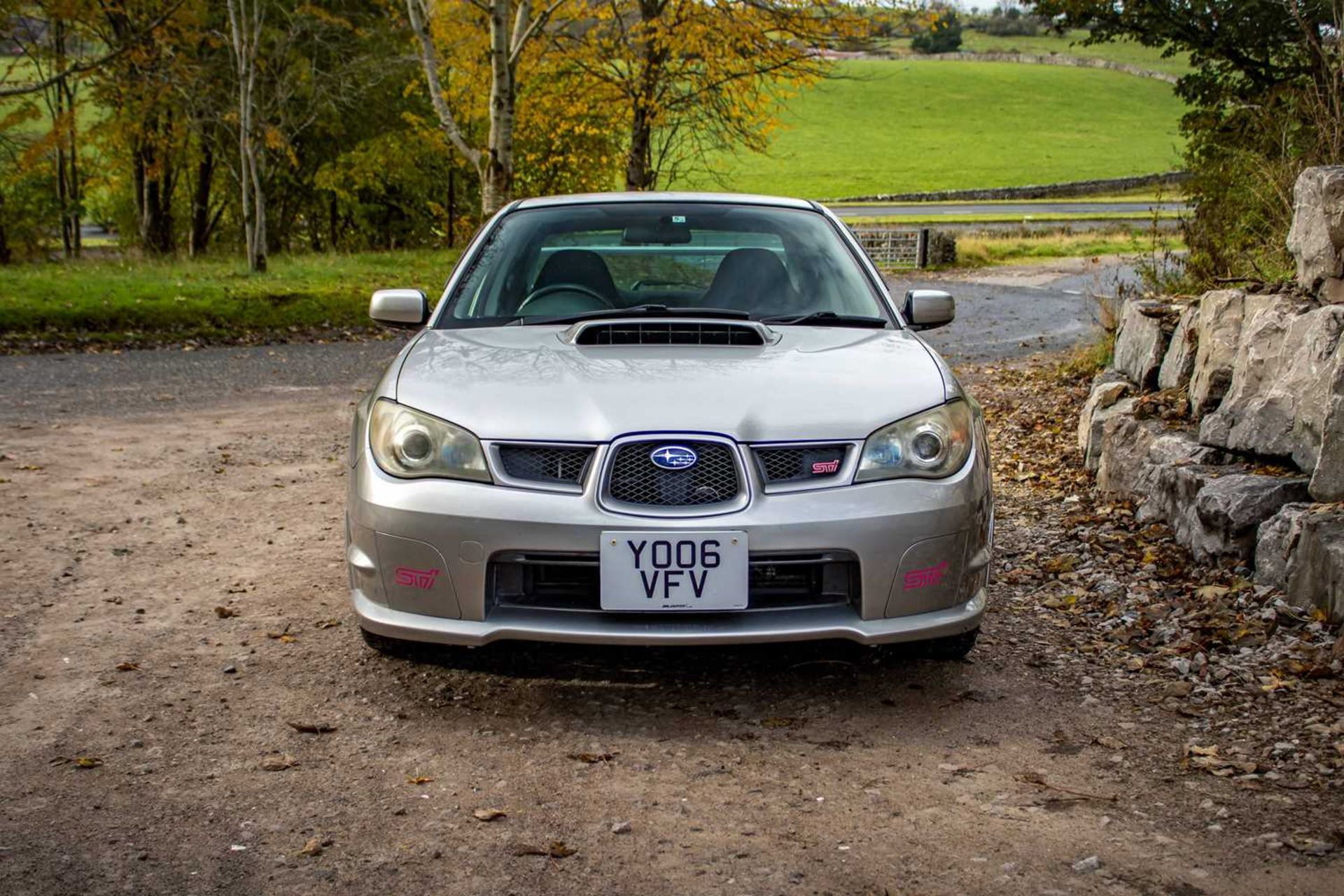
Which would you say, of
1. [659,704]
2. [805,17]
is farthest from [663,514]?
[805,17]

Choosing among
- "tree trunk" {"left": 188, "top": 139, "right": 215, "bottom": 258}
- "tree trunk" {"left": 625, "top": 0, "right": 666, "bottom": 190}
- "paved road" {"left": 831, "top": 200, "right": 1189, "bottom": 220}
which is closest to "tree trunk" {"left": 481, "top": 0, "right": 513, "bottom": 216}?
"tree trunk" {"left": 625, "top": 0, "right": 666, "bottom": 190}

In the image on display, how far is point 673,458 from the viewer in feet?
12.3

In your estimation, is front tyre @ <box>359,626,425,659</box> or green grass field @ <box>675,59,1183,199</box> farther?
green grass field @ <box>675,59,1183,199</box>

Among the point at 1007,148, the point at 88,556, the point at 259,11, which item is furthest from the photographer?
the point at 1007,148

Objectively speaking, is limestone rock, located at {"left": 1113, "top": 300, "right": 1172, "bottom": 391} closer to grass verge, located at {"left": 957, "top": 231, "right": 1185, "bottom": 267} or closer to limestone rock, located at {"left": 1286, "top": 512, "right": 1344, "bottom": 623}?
limestone rock, located at {"left": 1286, "top": 512, "right": 1344, "bottom": 623}

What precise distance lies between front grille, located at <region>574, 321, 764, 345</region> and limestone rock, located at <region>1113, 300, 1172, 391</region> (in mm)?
3444

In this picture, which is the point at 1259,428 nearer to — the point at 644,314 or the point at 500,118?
the point at 644,314

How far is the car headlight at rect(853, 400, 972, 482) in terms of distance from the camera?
3879 millimetres

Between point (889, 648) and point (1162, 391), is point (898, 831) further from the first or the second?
point (1162, 391)

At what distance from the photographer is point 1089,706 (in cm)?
410

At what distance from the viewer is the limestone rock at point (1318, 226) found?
535cm

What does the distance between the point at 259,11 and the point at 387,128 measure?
9475 mm

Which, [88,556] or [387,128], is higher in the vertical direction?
[387,128]

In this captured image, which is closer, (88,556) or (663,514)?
(663,514)
